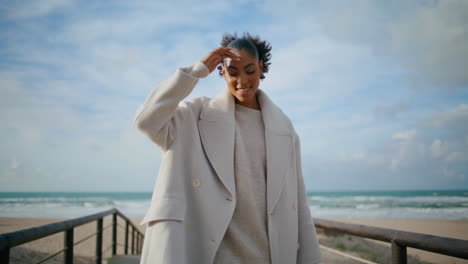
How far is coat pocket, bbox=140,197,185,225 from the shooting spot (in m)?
1.30

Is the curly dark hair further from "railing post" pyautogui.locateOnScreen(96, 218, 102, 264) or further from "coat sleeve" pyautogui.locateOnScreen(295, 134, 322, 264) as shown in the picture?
"railing post" pyautogui.locateOnScreen(96, 218, 102, 264)

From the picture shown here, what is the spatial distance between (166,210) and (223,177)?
0.28 m

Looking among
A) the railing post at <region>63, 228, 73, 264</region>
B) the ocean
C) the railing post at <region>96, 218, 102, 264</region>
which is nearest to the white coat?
the railing post at <region>63, 228, 73, 264</region>

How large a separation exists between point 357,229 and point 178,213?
127 cm

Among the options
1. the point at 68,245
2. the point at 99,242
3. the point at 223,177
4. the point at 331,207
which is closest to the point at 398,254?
the point at 223,177

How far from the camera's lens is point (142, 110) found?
1.32 metres

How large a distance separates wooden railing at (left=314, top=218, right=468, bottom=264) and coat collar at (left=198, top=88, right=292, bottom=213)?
2.22 ft

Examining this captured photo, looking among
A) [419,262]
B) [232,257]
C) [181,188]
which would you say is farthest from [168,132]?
[419,262]

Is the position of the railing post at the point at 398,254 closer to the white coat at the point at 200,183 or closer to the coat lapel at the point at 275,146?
the white coat at the point at 200,183

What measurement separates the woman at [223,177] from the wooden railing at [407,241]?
42 cm

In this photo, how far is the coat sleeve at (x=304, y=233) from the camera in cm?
166

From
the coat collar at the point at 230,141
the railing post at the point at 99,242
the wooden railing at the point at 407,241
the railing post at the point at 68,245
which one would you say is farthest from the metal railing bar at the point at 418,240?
the railing post at the point at 99,242

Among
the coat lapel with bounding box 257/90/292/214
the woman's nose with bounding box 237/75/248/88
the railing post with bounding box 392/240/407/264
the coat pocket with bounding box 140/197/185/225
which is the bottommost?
the railing post with bounding box 392/240/407/264

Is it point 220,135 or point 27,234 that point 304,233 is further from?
point 27,234
